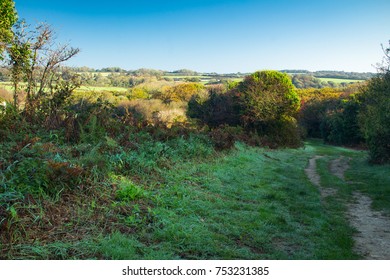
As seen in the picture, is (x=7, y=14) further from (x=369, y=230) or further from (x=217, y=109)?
(x=217, y=109)

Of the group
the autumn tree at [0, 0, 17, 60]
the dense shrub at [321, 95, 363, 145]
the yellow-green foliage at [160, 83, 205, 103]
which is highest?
the autumn tree at [0, 0, 17, 60]

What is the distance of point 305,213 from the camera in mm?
8961

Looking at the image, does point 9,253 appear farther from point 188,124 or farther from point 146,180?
point 188,124

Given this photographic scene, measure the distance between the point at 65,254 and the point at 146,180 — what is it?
13.5 feet

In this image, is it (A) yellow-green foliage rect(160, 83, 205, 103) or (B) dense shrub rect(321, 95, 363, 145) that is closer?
(B) dense shrub rect(321, 95, 363, 145)

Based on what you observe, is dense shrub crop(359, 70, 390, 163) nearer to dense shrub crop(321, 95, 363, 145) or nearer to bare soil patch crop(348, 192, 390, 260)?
bare soil patch crop(348, 192, 390, 260)

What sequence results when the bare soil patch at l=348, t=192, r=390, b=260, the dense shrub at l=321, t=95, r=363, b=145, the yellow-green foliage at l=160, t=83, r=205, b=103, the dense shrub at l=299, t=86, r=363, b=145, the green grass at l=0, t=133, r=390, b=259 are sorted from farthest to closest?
1. the yellow-green foliage at l=160, t=83, r=205, b=103
2. the dense shrub at l=299, t=86, r=363, b=145
3. the dense shrub at l=321, t=95, r=363, b=145
4. the bare soil patch at l=348, t=192, r=390, b=260
5. the green grass at l=0, t=133, r=390, b=259

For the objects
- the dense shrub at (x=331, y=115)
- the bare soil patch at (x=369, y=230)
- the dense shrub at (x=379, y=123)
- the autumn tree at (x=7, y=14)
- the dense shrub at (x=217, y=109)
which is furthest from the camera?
the dense shrub at (x=331, y=115)

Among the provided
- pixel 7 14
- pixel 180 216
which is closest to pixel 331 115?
pixel 7 14

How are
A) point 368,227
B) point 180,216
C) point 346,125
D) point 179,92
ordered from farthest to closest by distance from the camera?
point 179,92
point 346,125
point 368,227
point 180,216

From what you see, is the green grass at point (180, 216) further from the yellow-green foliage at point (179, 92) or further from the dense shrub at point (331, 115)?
A: the yellow-green foliage at point (179, 92)

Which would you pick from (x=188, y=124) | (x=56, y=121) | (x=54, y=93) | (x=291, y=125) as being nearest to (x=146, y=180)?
(x=56, y=121)

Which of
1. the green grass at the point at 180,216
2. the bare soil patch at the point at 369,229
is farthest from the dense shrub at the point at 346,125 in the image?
the bare soil patch at the point at 369,229

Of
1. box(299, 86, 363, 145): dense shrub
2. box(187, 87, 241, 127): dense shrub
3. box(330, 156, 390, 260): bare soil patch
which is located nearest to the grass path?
box(330, 156, 390, 260): bare soil patch
